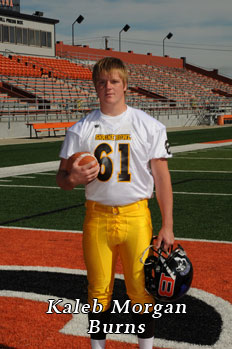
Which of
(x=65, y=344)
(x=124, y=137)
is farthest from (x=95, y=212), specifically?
(x=65, y=344)

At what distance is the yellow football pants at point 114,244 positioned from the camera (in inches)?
114

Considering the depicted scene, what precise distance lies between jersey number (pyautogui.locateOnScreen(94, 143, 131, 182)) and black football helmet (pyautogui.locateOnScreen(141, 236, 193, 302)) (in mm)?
465

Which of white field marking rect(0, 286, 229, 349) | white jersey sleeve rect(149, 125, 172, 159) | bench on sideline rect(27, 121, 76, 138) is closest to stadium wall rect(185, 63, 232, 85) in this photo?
bench on sideline rect(27, 121, 76, 138)

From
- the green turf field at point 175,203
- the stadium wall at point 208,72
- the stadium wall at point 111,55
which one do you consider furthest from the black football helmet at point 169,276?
the stadium wall at point 208,72

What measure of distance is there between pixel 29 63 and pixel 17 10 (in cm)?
870

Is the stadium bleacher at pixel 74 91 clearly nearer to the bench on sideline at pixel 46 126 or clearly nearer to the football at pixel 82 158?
the bench on sideline at pixel 46 126

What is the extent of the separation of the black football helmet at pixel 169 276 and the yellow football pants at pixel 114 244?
0.29ft

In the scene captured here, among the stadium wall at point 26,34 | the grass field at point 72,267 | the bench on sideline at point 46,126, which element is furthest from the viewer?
the stadium wall at point 26,34

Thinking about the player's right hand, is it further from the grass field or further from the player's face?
the grass field

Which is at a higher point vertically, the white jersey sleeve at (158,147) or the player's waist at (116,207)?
the white jersey sleeve at (158,147)

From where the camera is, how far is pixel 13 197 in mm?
9086

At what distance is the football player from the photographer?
9.53ft

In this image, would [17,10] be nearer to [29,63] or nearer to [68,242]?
[29,63]

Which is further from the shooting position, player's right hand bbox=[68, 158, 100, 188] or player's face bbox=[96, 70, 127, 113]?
player's face bbox=[96, 70, 127, 113]
